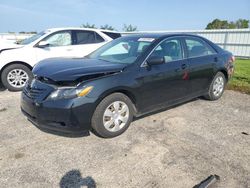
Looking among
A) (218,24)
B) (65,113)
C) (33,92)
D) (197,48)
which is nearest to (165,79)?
(197,48)

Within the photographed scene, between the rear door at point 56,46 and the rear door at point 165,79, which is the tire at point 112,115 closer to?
the rear door at point 165,79

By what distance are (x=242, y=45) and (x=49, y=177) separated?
14.8m

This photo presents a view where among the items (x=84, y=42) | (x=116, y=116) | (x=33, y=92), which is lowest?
(x=116, y=116)

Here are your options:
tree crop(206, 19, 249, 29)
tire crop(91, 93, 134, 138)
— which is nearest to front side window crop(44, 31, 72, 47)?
tire crop(91, 93, 134, 138)

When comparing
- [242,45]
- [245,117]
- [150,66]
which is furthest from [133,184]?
[242,45]

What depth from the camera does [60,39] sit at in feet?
23.1

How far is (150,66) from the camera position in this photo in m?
3.93

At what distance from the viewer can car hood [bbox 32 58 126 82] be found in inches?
132

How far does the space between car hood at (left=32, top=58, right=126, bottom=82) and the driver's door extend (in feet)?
9.15

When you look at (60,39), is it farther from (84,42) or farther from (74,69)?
(74,69)

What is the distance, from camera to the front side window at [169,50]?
13.7 ft

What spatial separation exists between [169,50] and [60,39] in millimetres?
3915

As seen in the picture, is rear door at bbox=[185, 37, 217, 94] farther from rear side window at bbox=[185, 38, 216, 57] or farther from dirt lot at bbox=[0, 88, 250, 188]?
dirt lot at bbox=[0, 88, 250, 188]

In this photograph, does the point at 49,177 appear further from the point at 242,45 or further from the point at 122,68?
the point at 242,45
